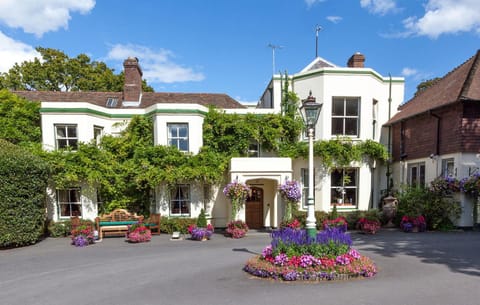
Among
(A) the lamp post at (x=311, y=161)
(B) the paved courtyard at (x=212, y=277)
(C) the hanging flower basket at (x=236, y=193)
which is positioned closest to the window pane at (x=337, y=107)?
(C) the hanging flower basket at (x=236, y=193)

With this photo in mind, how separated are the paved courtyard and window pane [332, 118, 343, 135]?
18.5 ft

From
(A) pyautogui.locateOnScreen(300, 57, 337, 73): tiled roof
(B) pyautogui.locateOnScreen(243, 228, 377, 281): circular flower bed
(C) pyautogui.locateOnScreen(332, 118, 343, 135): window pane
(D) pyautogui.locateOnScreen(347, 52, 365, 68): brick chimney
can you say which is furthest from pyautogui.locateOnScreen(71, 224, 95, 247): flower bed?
(D) pyautogui.locateOnScreen(347, 52, 365, 68): brick chimney

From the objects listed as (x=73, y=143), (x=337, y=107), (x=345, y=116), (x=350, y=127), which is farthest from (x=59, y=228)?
(x=350, y=127)

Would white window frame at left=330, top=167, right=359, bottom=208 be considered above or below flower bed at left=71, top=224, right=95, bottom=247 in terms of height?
above

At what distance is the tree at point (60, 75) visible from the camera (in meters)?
27.7

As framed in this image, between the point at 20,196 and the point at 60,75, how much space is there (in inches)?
957

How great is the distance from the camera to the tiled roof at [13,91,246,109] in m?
16.7

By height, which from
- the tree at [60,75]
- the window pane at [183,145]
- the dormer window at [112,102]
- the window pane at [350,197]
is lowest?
the window pane at [350,197]

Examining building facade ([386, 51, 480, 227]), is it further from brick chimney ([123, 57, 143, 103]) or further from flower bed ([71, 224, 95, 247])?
flower bed ([71, 224, 95, 247])

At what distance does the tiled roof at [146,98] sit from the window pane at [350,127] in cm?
700

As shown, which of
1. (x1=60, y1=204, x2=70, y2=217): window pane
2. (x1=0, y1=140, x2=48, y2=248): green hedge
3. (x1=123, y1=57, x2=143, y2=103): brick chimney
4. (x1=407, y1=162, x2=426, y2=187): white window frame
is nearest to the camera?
(x1=0, y1=140, x2=48, y2=248): green hedge

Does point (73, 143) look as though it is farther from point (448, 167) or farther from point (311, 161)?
point (448, 167)

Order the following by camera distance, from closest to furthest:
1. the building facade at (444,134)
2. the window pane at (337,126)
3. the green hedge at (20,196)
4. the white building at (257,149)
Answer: the green hedge at (20,196), the building facade at (444,134), the white building at (257,149), the window pane at (337,126)

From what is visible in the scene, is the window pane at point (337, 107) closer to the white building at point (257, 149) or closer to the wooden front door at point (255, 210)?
the white building at point (257, 149)
